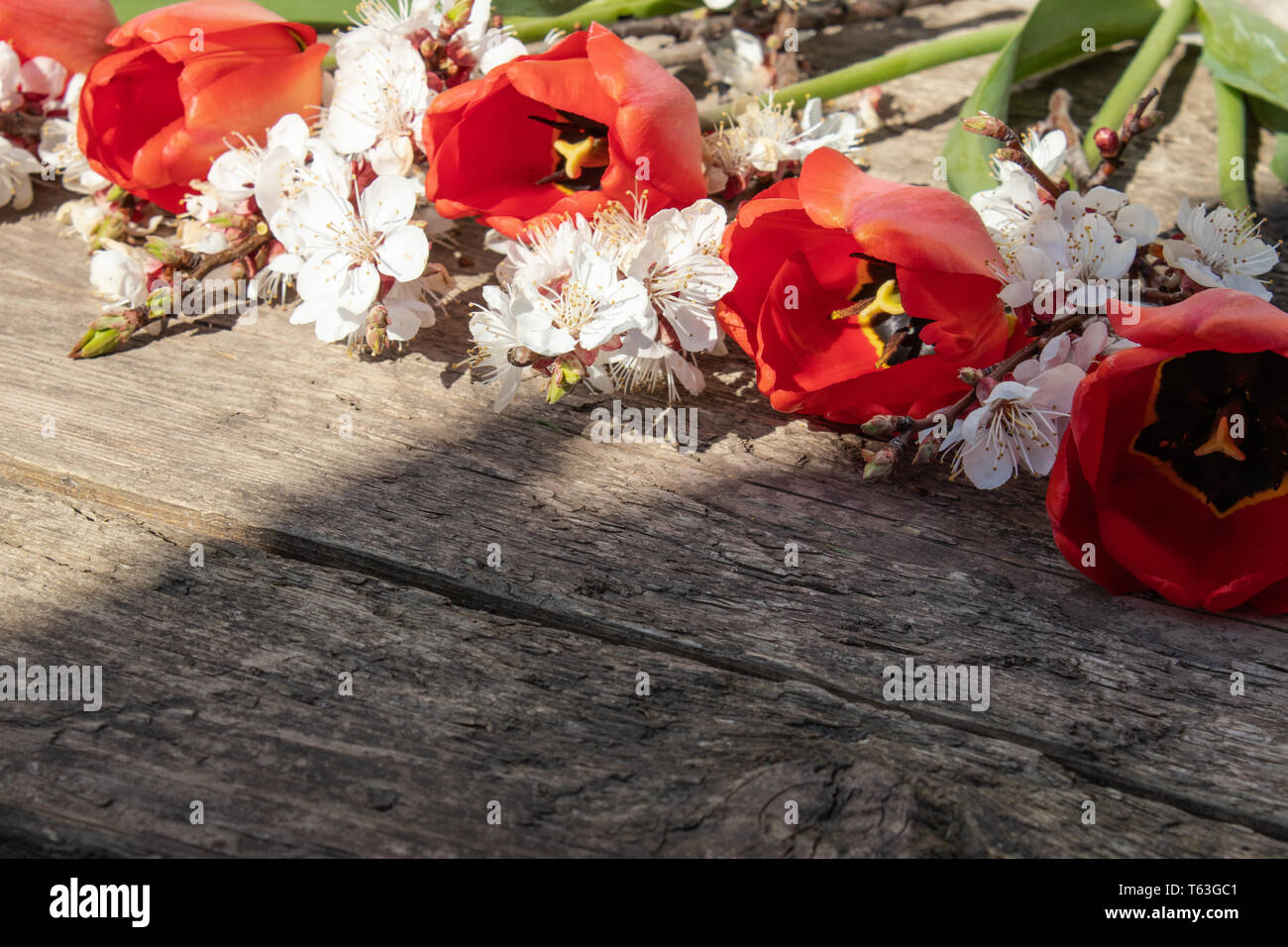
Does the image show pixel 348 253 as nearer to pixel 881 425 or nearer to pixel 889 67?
pixel 881 425

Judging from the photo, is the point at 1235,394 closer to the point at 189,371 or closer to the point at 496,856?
the point at 496,856

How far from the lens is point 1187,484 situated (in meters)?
1.25

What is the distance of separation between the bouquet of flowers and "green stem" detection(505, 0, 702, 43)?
0.25 meters

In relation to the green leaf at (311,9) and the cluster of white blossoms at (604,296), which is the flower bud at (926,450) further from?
the green leaf at (311,9)

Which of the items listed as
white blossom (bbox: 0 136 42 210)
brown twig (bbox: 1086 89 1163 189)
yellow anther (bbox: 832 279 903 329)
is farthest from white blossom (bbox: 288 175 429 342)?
brown twig (bbox: 1086 89 1163 189)

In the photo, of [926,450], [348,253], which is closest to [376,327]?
[348,253]

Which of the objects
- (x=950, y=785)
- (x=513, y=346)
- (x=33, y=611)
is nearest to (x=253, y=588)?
(x=33, y=611)

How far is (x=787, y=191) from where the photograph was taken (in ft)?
4.44

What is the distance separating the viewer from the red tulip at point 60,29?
Result: 183 cm

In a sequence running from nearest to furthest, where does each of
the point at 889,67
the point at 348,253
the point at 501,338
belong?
the point at 501,338, the point at 348,253, the point at 889,67

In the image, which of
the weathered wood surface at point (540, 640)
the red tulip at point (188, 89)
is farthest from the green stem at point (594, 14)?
the weathered wood surface at point (540, 640)

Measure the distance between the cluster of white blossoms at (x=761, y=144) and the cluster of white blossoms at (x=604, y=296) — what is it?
267 mm

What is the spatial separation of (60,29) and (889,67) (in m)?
1.48

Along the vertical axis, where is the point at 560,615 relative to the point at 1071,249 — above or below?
below
